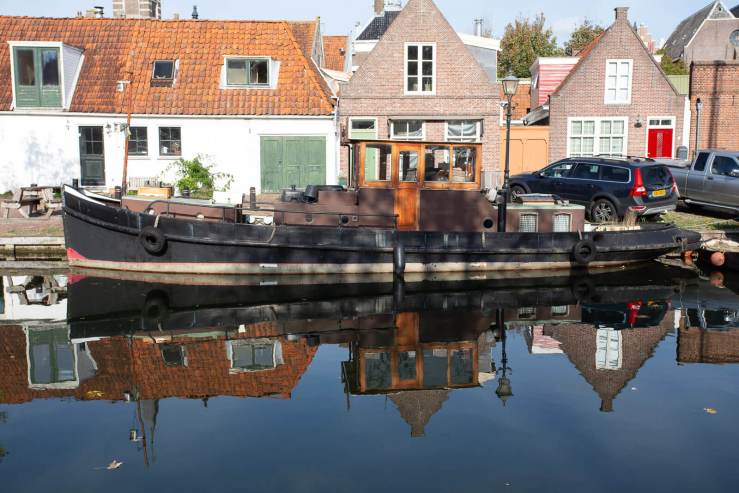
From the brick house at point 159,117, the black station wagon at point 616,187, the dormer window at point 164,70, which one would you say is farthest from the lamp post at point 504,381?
the dormer window at point 164,70

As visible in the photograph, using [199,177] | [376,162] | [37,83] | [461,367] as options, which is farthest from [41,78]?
[461,367]

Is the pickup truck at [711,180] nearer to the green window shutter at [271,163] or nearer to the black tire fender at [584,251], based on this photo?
the black tire fender at [584,251]

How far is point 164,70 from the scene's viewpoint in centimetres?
2581

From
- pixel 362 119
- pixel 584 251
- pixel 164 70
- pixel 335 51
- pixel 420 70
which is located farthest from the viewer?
pixel 335 51

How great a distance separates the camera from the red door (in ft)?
91.7

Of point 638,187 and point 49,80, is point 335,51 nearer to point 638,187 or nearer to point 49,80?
point 49,80

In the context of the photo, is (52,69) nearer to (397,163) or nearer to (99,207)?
(99,207)

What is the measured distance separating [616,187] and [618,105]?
9.10 metres

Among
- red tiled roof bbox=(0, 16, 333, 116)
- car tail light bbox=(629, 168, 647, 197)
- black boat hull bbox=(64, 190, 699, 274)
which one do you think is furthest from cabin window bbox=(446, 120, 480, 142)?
black boat hull bbox=(64, 190, 699, 274)

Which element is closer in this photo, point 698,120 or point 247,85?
point 247,85

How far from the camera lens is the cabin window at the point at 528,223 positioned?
17.5 metres

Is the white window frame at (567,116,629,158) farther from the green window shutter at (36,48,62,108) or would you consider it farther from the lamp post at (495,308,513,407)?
the green window shutter at (36,48,62,108)

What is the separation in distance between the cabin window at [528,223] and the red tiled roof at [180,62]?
31.5 ft

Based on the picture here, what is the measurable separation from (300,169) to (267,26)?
5474 millimetres
